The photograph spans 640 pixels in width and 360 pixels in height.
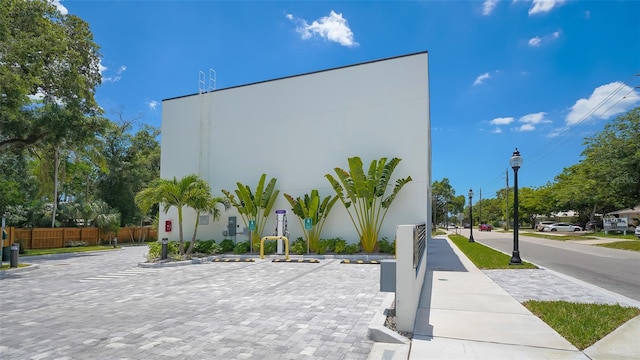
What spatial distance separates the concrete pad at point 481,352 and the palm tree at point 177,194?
13789 millimetres

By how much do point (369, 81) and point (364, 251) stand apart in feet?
27.5

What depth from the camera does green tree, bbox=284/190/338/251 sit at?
1714 cm

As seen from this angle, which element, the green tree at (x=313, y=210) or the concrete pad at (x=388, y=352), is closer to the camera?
the concrete pad at (x=388, y=352)

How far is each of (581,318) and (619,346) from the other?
1247 millimetres

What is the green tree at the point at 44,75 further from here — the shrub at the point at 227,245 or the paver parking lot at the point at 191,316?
the shrub at the point at 227,245

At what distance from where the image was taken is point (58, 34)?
673 inches

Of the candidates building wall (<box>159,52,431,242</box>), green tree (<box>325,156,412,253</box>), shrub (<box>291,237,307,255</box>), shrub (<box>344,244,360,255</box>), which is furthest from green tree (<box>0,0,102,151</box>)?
shrub (<box>344,244,360,255</box>)

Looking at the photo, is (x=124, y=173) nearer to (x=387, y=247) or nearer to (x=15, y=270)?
(x=15, y=270)

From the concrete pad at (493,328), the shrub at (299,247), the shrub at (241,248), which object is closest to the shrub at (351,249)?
the shrub at (299,247)

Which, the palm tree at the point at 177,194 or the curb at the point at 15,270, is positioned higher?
the palm tree at the point at 177,194

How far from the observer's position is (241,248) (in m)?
18.2

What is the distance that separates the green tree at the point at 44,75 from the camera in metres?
14.4

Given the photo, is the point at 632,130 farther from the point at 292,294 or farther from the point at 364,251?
the point at 292,294

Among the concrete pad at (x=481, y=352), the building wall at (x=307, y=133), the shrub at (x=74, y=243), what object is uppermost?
the building wall at (x=307, y=133)
